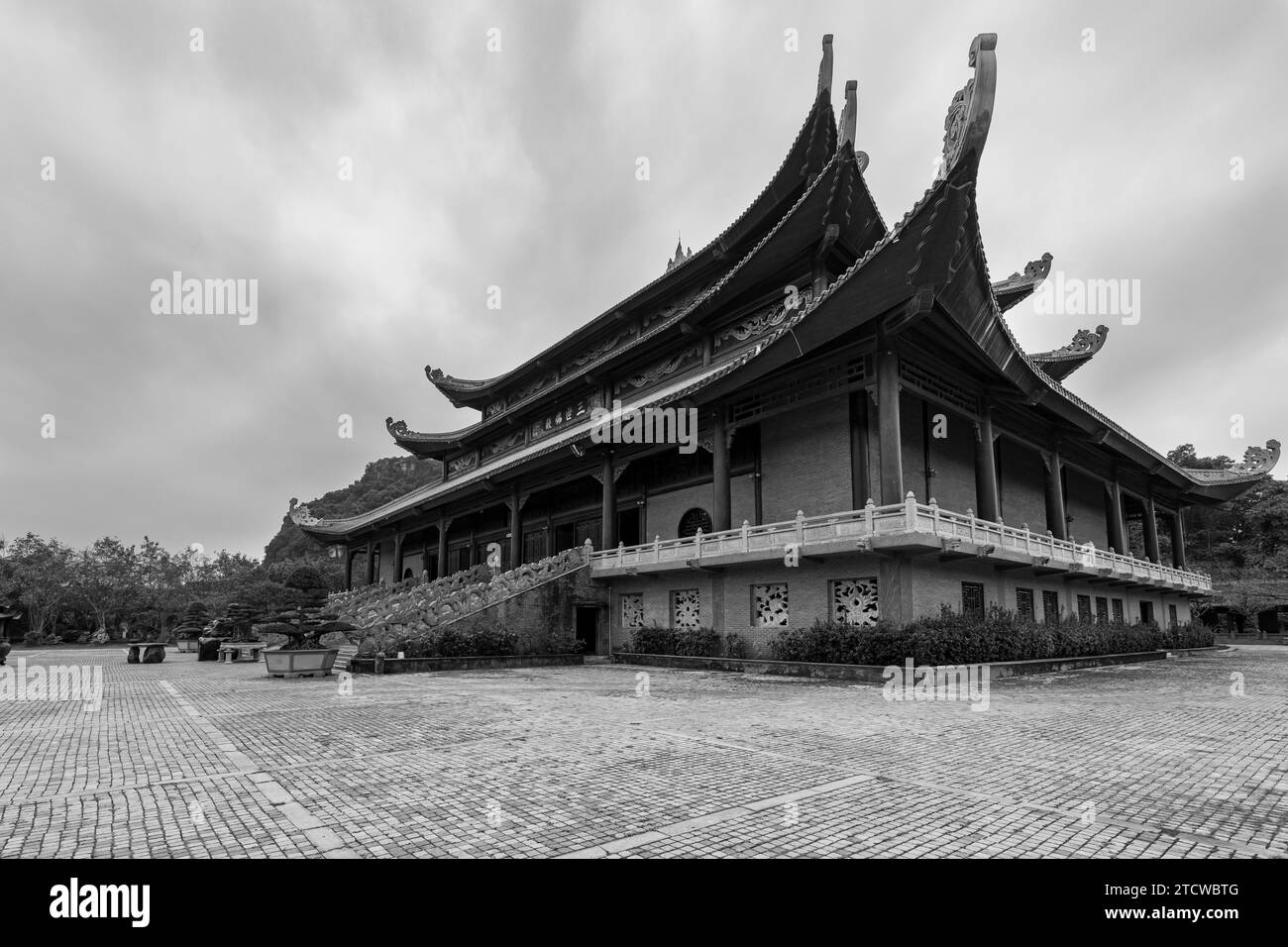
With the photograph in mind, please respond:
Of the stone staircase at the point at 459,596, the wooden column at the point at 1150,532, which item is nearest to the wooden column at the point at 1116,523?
the wooden column at the point at 1150,532

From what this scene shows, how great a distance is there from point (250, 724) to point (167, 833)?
4659mm

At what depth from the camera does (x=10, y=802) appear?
4.55m

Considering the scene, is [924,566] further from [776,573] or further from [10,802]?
[10,802]

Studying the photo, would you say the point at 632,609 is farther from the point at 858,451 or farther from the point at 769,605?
the point at 858,451

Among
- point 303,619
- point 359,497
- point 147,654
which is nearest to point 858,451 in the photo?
point 303,619

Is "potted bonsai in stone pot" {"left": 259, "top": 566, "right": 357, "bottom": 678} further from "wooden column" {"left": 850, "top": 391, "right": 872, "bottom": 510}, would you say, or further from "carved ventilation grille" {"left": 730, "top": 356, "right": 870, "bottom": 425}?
"wooden column" {"left": 850, "top": 391, "right": 872, "bottom": 510}

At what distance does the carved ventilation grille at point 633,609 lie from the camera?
67.6ft

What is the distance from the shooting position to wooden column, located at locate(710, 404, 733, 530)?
18.8 metres

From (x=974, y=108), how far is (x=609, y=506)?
14.2m

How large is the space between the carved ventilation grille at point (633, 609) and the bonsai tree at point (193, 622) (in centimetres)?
1751

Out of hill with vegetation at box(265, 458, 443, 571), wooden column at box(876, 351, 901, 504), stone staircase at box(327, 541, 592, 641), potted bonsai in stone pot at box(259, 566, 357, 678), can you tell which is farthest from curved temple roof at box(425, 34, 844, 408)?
hill with vegetation at box(265, 458, 443, 571)

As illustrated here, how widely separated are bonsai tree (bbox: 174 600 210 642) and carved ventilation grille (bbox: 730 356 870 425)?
22387 millimetres

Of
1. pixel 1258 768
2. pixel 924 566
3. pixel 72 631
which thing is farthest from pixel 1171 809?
pixel 72 631

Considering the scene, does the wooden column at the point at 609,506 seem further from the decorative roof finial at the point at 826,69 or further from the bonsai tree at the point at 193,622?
the bonsai tree at the point at 193,622
